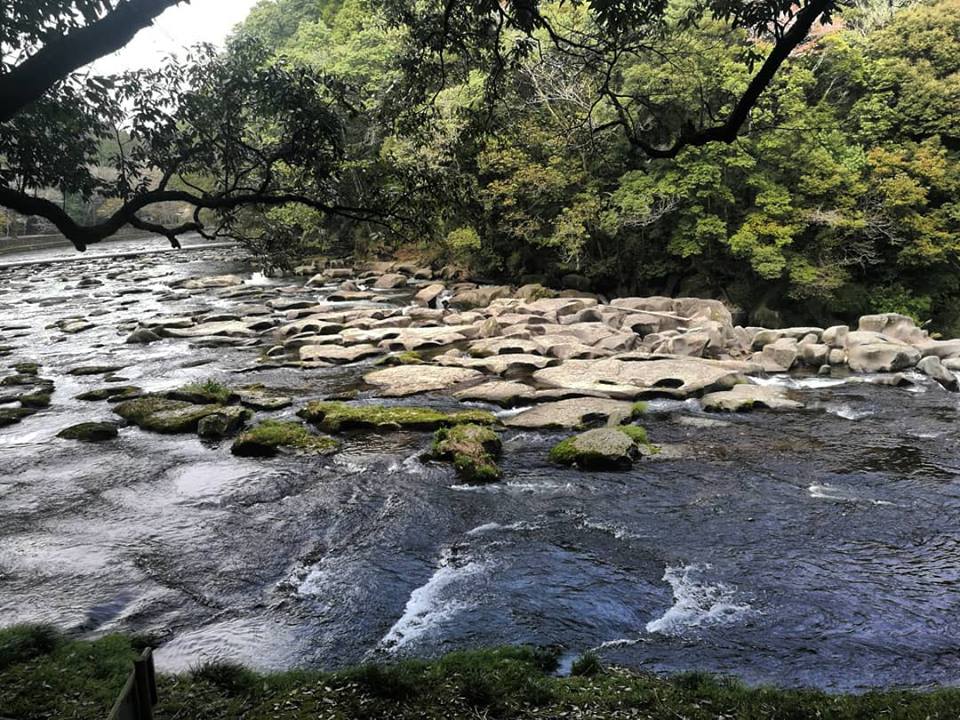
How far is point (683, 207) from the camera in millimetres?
29688

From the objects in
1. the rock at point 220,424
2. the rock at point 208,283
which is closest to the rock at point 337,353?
the rock at point 220,424

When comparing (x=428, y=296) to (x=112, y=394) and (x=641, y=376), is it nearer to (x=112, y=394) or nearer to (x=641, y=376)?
(x=641, y=376)

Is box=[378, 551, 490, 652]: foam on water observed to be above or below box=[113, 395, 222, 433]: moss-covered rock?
below

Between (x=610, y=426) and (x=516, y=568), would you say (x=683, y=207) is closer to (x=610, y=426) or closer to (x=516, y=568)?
(x=610, y=426)

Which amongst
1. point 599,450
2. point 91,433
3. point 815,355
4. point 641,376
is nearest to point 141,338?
point 91,433

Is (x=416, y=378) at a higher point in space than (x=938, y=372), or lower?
higher

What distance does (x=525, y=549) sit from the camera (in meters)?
9.60

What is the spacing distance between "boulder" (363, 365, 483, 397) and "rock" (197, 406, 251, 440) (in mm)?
3400

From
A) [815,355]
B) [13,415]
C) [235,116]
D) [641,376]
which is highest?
[235,116]

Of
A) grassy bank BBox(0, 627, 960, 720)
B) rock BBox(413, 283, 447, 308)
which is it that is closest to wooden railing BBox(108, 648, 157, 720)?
grassy bank BBox(0, 627, 960, 720)

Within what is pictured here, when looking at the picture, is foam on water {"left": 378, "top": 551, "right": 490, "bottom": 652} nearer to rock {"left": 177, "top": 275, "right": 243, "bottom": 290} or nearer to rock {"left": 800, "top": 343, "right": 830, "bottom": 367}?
rock {"left": 800, "top": 343, "right": 830, "bottom": 367}

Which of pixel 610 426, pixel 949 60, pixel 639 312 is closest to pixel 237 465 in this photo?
pixel 610 426

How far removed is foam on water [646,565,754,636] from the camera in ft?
25.8

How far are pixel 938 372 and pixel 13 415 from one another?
839 inches
